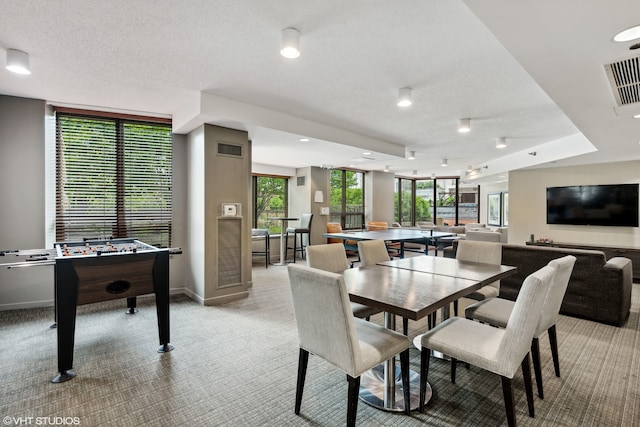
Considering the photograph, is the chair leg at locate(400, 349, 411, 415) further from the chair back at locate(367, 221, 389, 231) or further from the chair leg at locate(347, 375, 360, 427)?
the chair back at locate(367, 221, 389, 231)

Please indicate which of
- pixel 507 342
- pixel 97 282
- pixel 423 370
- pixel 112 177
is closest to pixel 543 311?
pixel 507 342

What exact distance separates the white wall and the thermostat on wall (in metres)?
6.46

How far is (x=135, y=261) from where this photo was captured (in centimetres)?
Result: 257

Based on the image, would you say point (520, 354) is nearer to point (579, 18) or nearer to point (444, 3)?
point (579, 18)

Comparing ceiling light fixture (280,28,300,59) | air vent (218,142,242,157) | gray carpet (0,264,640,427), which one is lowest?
gray carpet (0,264,640,427)

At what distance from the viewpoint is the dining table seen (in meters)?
1.71

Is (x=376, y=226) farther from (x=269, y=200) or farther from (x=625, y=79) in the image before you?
(x=625, y=79)

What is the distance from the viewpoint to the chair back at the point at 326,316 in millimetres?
1521

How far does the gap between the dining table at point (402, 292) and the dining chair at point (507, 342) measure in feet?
0.71

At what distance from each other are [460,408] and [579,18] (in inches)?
88.8

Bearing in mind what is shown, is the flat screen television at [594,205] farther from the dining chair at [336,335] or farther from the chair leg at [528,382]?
the dining chair at [336,335]

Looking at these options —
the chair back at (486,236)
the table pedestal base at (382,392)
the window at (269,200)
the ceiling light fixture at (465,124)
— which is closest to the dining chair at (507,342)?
the table pedestal base at (382,392)

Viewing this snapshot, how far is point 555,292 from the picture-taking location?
6.61 feet

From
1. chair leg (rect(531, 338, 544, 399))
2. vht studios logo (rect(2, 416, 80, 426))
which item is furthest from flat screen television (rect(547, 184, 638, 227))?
vht studios logo (rect(2, 416, 80, 426))
